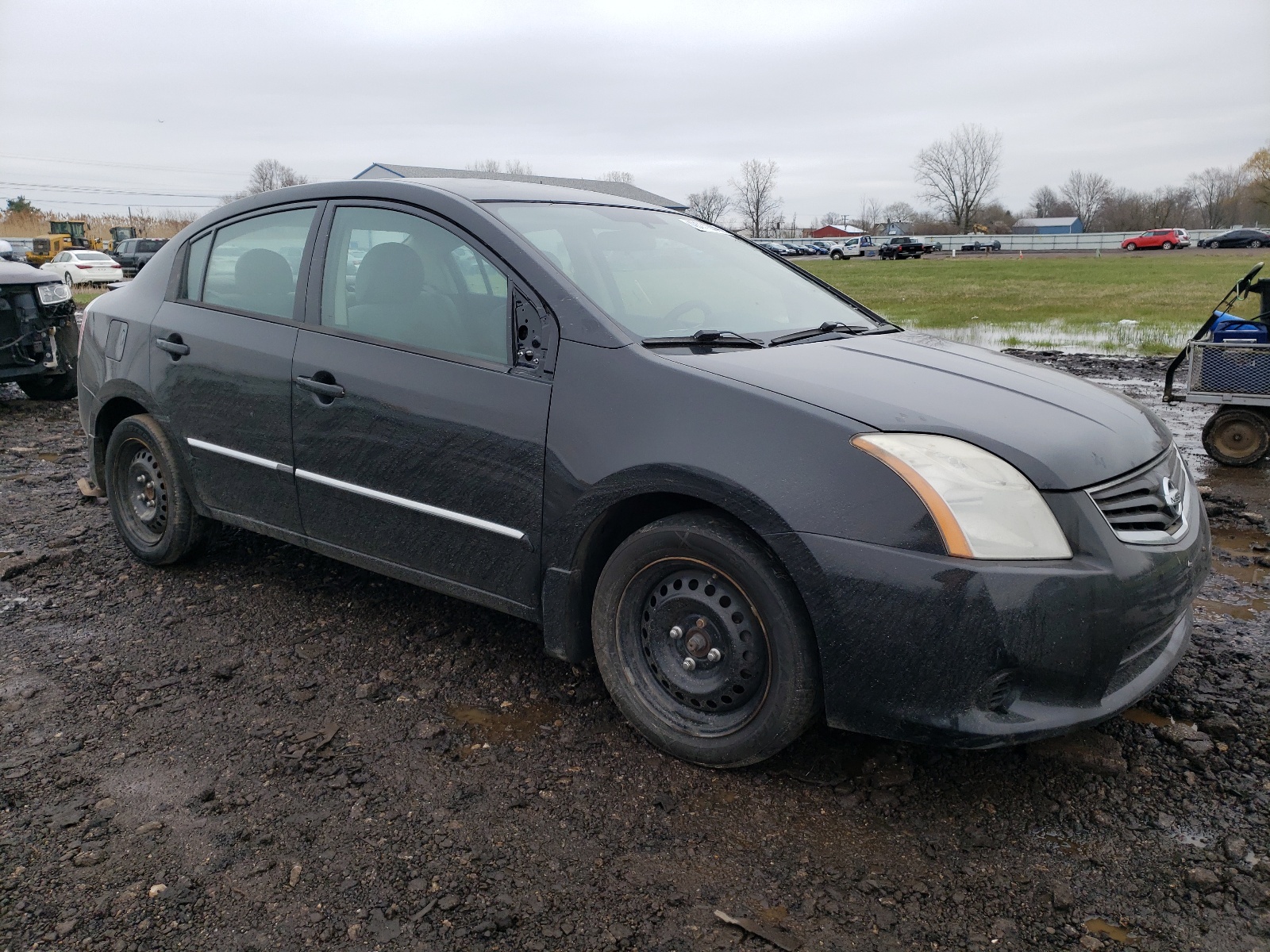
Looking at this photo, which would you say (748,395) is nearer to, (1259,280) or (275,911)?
(275,911)

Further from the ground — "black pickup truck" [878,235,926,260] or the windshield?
"black pickup truck" [878,235,926,260]

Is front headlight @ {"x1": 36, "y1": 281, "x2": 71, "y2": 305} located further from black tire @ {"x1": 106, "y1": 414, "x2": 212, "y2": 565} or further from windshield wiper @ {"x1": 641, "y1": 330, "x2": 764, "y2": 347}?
windshield wiper @ {"x1": 641, "y1": 330, "x2": 764, "y2": 347}

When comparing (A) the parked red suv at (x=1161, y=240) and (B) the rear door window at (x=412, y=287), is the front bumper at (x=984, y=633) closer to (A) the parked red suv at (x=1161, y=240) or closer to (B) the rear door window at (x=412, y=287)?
(B) the rear door window at (x=412, y=287)

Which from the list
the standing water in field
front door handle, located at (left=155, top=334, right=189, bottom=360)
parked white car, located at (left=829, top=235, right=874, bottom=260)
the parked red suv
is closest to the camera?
front door handle, located at (left=155, top=334, right=189, bottom=360)

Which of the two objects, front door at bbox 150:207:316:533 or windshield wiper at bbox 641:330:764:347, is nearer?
windshield wiper at bbox 641:330:764:347

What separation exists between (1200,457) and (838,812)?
18.8 feet

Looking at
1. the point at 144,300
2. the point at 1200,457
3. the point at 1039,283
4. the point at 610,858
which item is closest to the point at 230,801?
the point at 610,858

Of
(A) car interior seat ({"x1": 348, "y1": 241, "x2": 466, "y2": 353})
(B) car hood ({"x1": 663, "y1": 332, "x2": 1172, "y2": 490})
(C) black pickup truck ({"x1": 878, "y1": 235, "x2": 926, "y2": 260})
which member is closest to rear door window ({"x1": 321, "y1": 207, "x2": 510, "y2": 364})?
(A) car interior seat ({"x1": 348, "y1": 241, "x2": 466, "y2": 353})

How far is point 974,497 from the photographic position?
2430 mm

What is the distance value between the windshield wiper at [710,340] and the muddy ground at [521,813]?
123 cm

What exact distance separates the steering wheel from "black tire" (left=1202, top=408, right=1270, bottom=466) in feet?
16.7

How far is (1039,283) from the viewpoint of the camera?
93.6 ft

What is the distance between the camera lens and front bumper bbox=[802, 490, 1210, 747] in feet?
7.77

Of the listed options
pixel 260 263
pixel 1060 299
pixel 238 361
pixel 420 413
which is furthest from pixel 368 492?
pixel 1060 299
